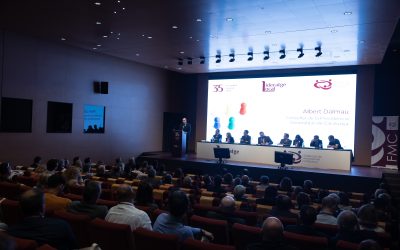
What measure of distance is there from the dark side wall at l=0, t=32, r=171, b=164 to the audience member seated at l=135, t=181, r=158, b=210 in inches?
288

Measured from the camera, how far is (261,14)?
7.30 metres

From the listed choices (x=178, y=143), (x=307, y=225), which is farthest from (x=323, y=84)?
(x=307, y=225)

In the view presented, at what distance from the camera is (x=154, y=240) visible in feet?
8.41

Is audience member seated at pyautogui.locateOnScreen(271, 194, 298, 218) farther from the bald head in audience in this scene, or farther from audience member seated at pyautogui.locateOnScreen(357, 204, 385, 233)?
the bald head in audience

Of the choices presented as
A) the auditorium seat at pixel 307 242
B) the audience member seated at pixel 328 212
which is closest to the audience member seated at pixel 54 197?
the auditorium seat at pixel 307 242

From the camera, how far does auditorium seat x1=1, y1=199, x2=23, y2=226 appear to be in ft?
11.3

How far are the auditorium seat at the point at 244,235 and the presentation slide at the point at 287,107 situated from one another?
1036 cm

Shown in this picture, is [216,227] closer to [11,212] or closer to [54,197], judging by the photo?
[54,197]

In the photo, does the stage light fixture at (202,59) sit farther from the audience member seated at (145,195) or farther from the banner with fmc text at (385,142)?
the audience member seated at (145,195)

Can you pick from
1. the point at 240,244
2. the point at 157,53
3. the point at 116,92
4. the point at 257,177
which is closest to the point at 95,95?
the point at 116,92

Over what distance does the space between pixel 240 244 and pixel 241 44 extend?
306 inches

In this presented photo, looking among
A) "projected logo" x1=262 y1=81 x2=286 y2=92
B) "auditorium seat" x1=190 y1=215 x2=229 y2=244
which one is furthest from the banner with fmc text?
"auditorium seat" x1=190 y1=215 x2=229 y2=244

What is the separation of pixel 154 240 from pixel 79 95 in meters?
10.0

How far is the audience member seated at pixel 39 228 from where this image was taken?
252 centimetres
